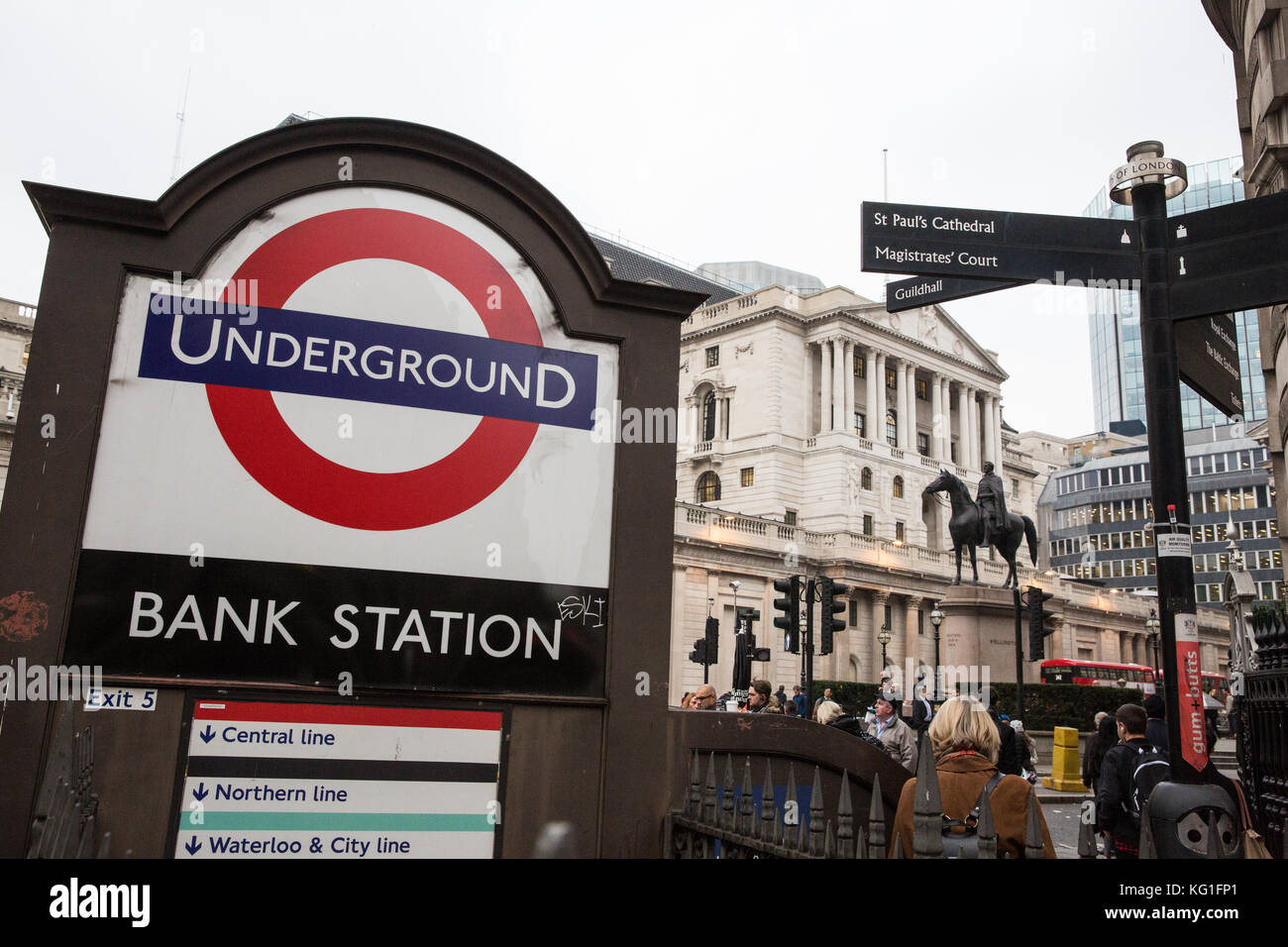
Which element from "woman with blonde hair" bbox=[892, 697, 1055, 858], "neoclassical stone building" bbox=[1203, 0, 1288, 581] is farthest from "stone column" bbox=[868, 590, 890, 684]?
"woman with blonde hair" bbox=[892, 697, 1055, 858]

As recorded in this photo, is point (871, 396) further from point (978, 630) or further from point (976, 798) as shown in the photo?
point (976, 798)

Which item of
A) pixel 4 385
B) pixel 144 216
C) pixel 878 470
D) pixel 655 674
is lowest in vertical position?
pixel 655 674

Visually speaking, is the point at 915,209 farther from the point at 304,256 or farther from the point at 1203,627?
the point at 1203,627

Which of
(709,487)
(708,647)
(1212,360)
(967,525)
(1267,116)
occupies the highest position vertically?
(709,487)

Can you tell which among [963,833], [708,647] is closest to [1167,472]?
[963,833]

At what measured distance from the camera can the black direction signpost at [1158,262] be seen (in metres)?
6.75

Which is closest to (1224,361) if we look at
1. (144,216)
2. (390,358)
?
(390,358)

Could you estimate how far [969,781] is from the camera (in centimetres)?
369

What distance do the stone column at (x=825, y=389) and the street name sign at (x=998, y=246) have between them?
56.5 metres

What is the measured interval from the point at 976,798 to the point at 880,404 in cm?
6379
